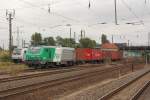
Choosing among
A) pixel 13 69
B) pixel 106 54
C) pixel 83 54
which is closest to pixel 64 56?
pixel 13 69

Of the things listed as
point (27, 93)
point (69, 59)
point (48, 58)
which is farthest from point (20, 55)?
point (27, 93)

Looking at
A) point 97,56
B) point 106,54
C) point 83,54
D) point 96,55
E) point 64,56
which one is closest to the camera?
point 64,56

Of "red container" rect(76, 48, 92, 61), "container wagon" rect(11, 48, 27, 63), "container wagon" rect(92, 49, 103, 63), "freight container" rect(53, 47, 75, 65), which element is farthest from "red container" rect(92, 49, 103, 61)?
"container wagon" rect(11, 48, 27, 63)

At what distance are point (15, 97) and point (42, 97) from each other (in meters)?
1.34

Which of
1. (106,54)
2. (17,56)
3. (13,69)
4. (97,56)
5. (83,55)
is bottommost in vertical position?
(13,69)

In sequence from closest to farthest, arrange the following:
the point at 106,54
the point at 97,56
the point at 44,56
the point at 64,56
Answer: the point at 44,56 < the point at 64,56 < the point at 97,56 < the point at 106,54

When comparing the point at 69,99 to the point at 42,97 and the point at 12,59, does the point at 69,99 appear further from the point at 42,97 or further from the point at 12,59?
the point at 12,59

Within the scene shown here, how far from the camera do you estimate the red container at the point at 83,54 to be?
6756 centimetres

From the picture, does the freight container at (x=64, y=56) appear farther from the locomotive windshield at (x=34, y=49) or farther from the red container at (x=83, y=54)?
the red container at (x=83, y=54)

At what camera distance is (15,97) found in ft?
59.3

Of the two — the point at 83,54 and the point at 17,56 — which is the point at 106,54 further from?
the point at 17,56

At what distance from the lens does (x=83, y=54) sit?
228 ft

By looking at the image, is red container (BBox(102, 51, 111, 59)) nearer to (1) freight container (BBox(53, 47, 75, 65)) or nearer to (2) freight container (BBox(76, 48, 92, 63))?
(2) freight container (BBox(76, 48, 92, 63))

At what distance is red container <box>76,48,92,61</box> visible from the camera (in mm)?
67562
